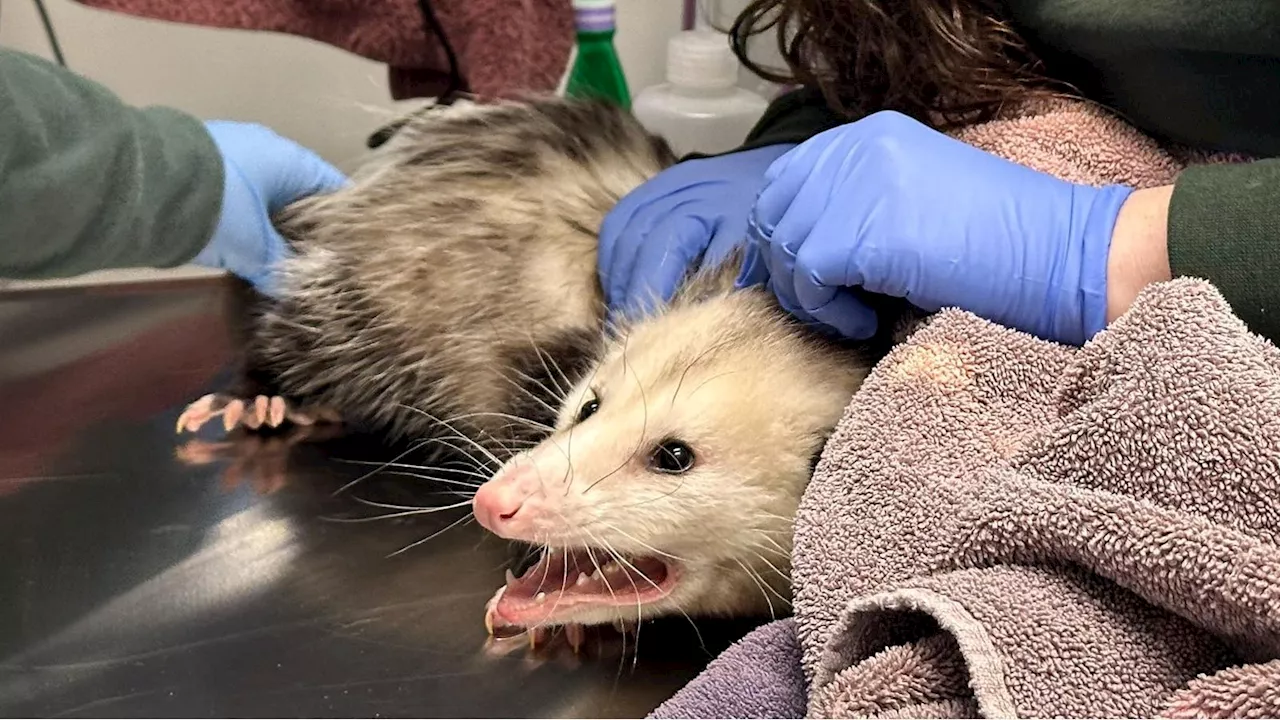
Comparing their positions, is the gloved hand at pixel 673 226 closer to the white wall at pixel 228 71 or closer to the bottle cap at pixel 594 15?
the bottle cap at pixel 594 15

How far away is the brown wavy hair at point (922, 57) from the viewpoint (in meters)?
0.94

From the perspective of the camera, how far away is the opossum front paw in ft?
3.87

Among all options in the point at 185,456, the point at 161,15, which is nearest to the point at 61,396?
the point at 185,456

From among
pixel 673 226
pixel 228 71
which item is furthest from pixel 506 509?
pixel 228 71

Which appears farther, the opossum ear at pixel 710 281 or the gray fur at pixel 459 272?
the gray fur at pixel 459 272

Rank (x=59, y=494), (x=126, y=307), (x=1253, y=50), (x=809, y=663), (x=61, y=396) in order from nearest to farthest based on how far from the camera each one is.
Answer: (x=809, y=663), (x=1253, y=50), (x=59, y=494), (x=61, y=396), (x=126, y=307)

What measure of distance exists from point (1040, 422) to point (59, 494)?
845mm

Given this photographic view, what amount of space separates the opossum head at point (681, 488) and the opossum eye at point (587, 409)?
28 millimetres

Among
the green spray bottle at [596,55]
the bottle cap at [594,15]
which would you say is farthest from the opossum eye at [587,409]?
the bottle cap at [594,15]

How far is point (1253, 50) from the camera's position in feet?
2.55

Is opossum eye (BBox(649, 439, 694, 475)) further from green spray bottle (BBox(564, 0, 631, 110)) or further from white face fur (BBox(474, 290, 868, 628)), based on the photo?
green spray bottle (BBox(564, 0, 631, 110))

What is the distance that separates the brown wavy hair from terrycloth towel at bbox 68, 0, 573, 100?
47cm

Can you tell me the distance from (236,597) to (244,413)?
0.36m

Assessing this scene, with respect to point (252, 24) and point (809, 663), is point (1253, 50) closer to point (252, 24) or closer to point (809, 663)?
point (809, 663)
